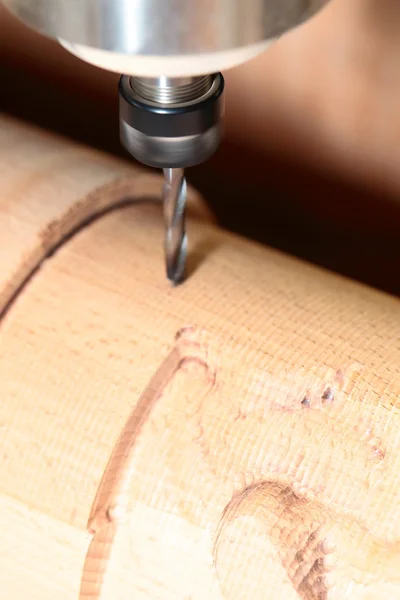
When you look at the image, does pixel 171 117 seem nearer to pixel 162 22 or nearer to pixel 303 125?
pixel 162 22

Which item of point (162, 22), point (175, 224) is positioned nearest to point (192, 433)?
point (175, 224)

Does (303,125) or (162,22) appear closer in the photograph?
(162,22)

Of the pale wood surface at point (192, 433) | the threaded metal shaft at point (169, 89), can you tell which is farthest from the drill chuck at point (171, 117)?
the pale wood surface at point (192, 433)

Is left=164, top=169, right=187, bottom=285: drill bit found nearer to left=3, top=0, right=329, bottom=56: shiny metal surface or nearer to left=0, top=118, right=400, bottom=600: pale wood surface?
left=0, top=118, right=400, bottom=600: pale wood surface

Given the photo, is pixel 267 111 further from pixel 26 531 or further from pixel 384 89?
pixel 26 531

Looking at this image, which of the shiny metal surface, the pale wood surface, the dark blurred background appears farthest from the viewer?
the dark blurred background

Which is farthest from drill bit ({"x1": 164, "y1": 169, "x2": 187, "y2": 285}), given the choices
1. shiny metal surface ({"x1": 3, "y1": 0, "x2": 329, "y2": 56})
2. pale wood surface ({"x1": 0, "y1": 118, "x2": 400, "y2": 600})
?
shiny metal surface ({"x1": 3, "y1": 0, "x2": 329, "y2": 56})

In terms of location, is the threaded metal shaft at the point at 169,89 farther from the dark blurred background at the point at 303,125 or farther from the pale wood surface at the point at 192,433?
the dark blurred background at the point at 303,125
